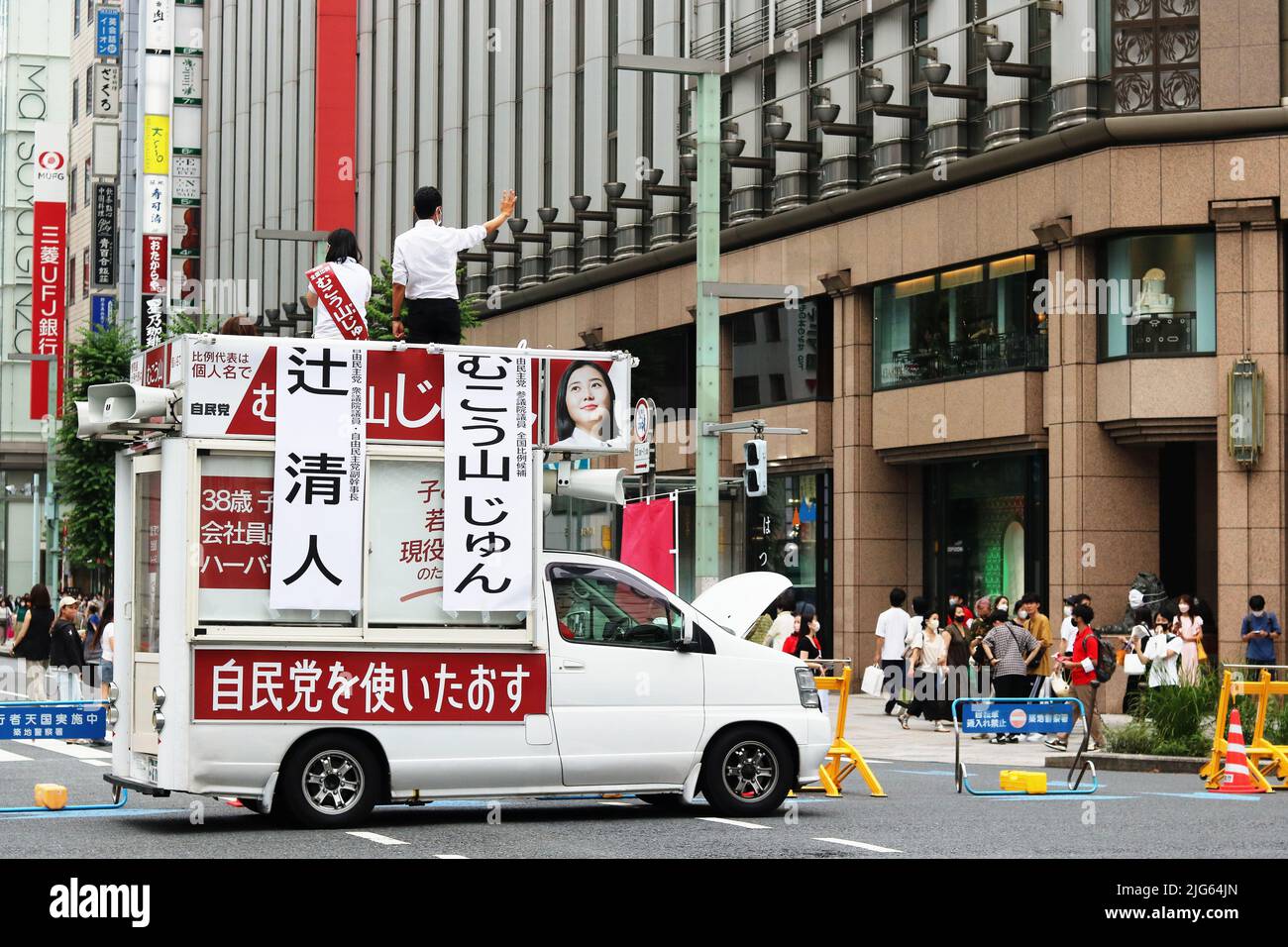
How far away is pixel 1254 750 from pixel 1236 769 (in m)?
0.74

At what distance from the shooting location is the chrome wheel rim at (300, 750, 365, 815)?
531 inches

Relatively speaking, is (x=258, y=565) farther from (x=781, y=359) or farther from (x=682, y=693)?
(x=781, y=359)

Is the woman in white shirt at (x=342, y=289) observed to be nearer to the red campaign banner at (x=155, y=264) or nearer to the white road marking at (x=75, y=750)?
the white road marking at (x=75, y=750)

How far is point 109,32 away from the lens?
76938 mm

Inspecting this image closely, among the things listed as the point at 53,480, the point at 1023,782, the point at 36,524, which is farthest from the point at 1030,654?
the point at 36,524

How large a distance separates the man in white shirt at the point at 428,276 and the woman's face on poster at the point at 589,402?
877mm

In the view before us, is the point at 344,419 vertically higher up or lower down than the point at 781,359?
lower down

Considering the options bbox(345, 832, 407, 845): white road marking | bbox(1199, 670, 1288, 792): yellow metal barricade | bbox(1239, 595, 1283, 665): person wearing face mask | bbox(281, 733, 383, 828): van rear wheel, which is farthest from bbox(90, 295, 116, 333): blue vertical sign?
bbox(345, 832, 407, 845): white road marking

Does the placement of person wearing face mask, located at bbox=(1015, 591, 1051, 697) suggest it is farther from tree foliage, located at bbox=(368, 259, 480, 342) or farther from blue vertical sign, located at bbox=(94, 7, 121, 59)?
blue vertical sign, located at bbox=(94, 7, 121, 59)

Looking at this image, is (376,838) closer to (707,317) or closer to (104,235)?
(707,317)

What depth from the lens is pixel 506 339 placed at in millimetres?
46406

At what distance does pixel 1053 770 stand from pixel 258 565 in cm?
924

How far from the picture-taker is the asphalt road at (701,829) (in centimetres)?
1241
